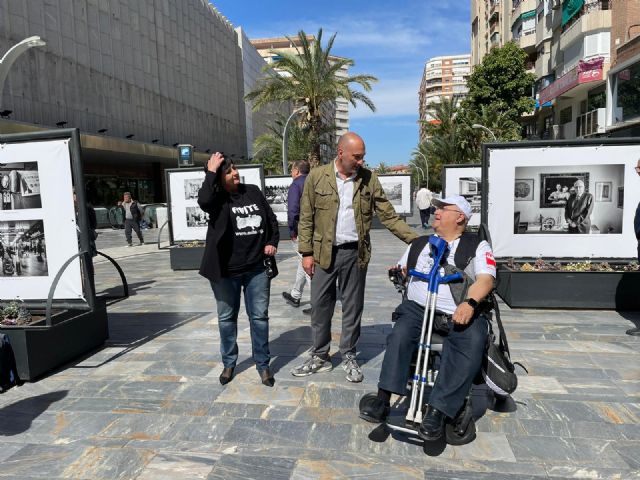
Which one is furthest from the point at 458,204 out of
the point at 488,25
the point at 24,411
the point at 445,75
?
the point at 445,75

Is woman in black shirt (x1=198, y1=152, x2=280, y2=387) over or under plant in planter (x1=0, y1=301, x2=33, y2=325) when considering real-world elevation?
over

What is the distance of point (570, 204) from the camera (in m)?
6.40

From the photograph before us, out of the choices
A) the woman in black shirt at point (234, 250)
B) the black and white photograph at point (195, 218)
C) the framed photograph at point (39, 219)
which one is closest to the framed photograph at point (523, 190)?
the woman in black shirt at point (234, 250)

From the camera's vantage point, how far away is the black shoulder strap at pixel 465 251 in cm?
313

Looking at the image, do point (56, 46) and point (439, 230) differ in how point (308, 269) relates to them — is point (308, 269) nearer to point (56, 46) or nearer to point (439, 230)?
point (439, 230)

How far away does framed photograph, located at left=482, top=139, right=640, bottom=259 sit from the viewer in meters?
6.20

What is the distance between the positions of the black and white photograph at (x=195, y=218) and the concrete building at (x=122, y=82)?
34.8 feet

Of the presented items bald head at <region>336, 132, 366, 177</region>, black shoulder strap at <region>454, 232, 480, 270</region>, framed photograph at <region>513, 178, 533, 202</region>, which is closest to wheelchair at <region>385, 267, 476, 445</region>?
black shoulder strap at <region>454, 232, 480, 270</region>

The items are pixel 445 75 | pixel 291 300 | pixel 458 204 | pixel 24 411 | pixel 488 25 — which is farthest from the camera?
pixel 445 75

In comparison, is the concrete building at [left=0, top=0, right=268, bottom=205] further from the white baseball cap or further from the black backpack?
the white baseball cap

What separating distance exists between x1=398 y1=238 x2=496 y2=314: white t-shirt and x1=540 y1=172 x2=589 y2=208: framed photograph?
12.4ft

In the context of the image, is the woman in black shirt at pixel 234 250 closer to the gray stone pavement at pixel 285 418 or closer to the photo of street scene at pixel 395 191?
the gray stone pavement at pixel 285 418

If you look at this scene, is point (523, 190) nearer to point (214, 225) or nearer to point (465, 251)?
point (465, 251)

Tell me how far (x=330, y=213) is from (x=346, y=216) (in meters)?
0.13
